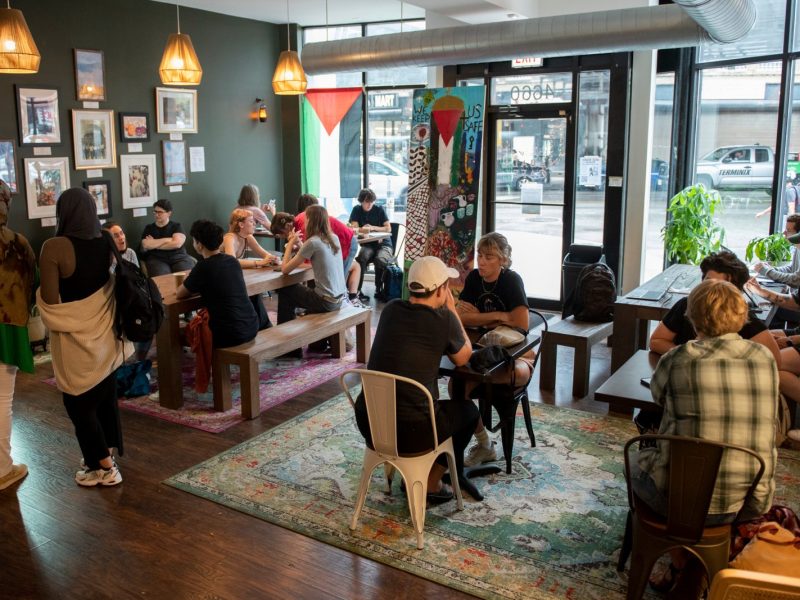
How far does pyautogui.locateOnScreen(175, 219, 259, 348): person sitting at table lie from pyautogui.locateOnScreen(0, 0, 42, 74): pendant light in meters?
1.37

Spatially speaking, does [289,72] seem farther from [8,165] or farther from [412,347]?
[412,347]

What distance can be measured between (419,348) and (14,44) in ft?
10.2

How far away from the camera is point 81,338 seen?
3580mm

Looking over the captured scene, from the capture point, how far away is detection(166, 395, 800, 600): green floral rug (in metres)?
3.09

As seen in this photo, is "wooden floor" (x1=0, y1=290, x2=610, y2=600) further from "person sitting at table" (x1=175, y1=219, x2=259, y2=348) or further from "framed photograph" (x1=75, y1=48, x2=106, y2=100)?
"framed photograph" (x1=75, y1=48, x2=106, y2=100)

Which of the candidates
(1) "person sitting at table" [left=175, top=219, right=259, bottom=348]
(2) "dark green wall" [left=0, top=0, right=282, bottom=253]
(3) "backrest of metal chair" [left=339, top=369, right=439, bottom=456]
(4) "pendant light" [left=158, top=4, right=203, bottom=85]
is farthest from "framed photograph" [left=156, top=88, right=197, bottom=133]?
(3) "backrest of metal chair" [left=339, top=369, right=439, bottom=456]

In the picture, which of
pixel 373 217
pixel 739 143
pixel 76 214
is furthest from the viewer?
pixel 373 217

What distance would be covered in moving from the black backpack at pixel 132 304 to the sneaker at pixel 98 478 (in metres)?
0.72

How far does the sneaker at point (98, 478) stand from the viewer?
385 cm

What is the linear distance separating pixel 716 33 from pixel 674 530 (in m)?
4.06

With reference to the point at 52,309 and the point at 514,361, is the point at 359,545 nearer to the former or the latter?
the point at 514,361

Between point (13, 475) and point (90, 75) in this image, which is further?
point (90, 75)

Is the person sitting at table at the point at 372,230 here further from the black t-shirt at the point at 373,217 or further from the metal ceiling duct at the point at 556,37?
the metal ceiling duct at the point at 556,37

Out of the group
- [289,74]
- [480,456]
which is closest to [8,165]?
[289,74]
